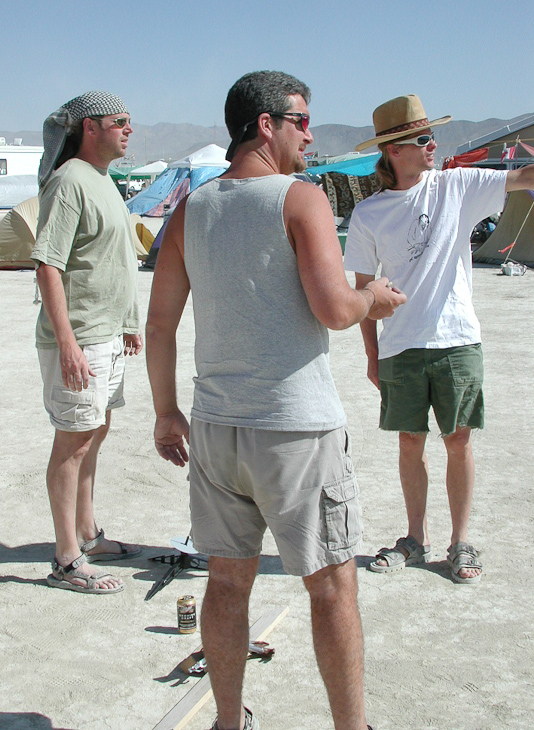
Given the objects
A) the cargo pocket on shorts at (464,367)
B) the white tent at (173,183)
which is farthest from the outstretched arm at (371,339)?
the white tent at (173,183)

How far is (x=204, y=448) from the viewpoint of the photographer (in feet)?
7.17

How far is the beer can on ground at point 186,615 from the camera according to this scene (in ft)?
9.76

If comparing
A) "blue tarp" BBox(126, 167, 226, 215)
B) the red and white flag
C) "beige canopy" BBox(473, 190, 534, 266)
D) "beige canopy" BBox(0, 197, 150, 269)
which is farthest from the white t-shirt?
"blue tarp" BBox(126, 167, 226, 215)

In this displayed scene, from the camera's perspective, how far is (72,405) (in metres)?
3.26

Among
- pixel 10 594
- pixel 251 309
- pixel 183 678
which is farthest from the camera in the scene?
pixel 10 594

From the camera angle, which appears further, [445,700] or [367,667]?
[367,667]

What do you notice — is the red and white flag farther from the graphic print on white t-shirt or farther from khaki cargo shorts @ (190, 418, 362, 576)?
khaki cargo shorts @ (190, 418, 362, 576)

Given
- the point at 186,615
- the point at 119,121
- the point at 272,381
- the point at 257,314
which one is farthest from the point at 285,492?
the point at 119,121

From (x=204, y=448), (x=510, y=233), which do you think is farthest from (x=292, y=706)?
(x=510, y=233)

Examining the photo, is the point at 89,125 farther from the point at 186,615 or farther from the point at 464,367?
the point at 186,615

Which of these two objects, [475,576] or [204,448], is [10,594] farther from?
[475,576]

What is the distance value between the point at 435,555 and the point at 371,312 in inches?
70.2

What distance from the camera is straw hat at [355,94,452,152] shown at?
3.39 metres

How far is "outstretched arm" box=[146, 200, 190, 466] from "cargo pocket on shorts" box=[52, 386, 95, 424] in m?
0.93
